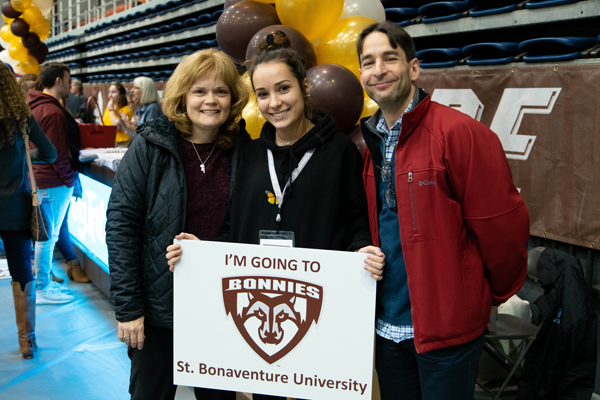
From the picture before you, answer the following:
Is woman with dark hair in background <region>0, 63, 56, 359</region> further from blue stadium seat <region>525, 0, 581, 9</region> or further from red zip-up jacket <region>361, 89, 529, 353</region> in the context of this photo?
blue stadium seat <region>525, 0, 581, 9</region>

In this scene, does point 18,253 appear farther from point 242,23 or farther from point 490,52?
point 490,52

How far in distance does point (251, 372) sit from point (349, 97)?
4.24ft

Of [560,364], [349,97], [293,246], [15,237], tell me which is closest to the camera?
[293,246]

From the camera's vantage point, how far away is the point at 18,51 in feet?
28.8

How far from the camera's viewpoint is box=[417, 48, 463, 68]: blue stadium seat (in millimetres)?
3589

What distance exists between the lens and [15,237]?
285 cm

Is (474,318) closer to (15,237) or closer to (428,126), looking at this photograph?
(428,126)

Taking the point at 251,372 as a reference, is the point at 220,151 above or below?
above

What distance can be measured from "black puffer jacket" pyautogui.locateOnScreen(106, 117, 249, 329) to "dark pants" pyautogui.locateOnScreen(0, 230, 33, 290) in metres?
1.69

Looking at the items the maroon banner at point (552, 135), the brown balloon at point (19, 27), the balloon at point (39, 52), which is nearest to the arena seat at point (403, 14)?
the maroon banner at point (552, 135)

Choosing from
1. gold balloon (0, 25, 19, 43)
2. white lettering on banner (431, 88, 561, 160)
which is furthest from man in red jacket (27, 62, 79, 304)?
gold balloon (0, 25, 19, 43)

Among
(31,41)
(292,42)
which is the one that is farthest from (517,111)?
(31,41)

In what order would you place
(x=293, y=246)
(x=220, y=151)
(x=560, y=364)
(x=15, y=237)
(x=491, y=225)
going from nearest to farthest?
(x=491, y=225)
(x=293, y=246)
(x=220, y=151)
(x=560, y=364)
(x=15, y=237)

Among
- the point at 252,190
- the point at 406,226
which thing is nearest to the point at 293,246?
the point at 252,190
